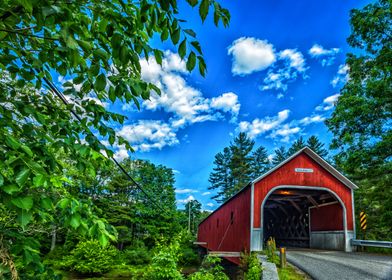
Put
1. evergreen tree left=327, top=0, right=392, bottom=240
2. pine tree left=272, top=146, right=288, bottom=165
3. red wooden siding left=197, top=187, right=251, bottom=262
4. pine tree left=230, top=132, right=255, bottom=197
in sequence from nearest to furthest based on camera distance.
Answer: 1. red wooden siding left=197, top=187, right=251, bottom=262
2. evergreen tree left=327, top=0, right=392, bottom=240
3. pine tree left=230, top=132, right=255, bottom=197
4. pine tree left=272, top=146, right=288, bottom=165

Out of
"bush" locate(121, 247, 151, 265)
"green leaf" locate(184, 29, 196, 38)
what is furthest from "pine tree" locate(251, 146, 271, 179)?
"green leaf" locate(184, 29, 196, 38)

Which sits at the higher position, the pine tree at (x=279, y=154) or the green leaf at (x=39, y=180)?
the pine tree at (x=279, y=154)

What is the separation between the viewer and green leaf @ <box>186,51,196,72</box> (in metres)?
1.18

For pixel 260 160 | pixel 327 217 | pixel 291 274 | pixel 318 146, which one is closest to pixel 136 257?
pixel 327 217

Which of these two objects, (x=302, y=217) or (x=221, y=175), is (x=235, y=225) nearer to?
(x=302, y=217)

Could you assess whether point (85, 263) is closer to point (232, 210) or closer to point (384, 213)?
point (232, 210)

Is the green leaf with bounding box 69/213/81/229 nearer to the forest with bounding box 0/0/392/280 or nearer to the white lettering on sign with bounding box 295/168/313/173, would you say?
the forest with bounding box 0/0/392/280

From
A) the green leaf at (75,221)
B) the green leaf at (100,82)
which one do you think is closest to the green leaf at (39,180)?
the green leaf at (75,221)

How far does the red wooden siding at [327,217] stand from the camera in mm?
11148

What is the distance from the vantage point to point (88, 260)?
1555cm

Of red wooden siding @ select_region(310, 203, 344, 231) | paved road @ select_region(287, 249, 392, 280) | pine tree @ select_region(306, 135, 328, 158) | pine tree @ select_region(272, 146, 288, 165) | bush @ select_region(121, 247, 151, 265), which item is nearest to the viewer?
paved road @ select_region(287, 249, 392, 280)

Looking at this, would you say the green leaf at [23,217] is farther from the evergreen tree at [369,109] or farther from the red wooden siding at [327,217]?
the evergreen tree at [369,109]

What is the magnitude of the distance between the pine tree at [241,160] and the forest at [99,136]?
9576 mm

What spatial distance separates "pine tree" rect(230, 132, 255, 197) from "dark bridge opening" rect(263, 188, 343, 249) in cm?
2163
